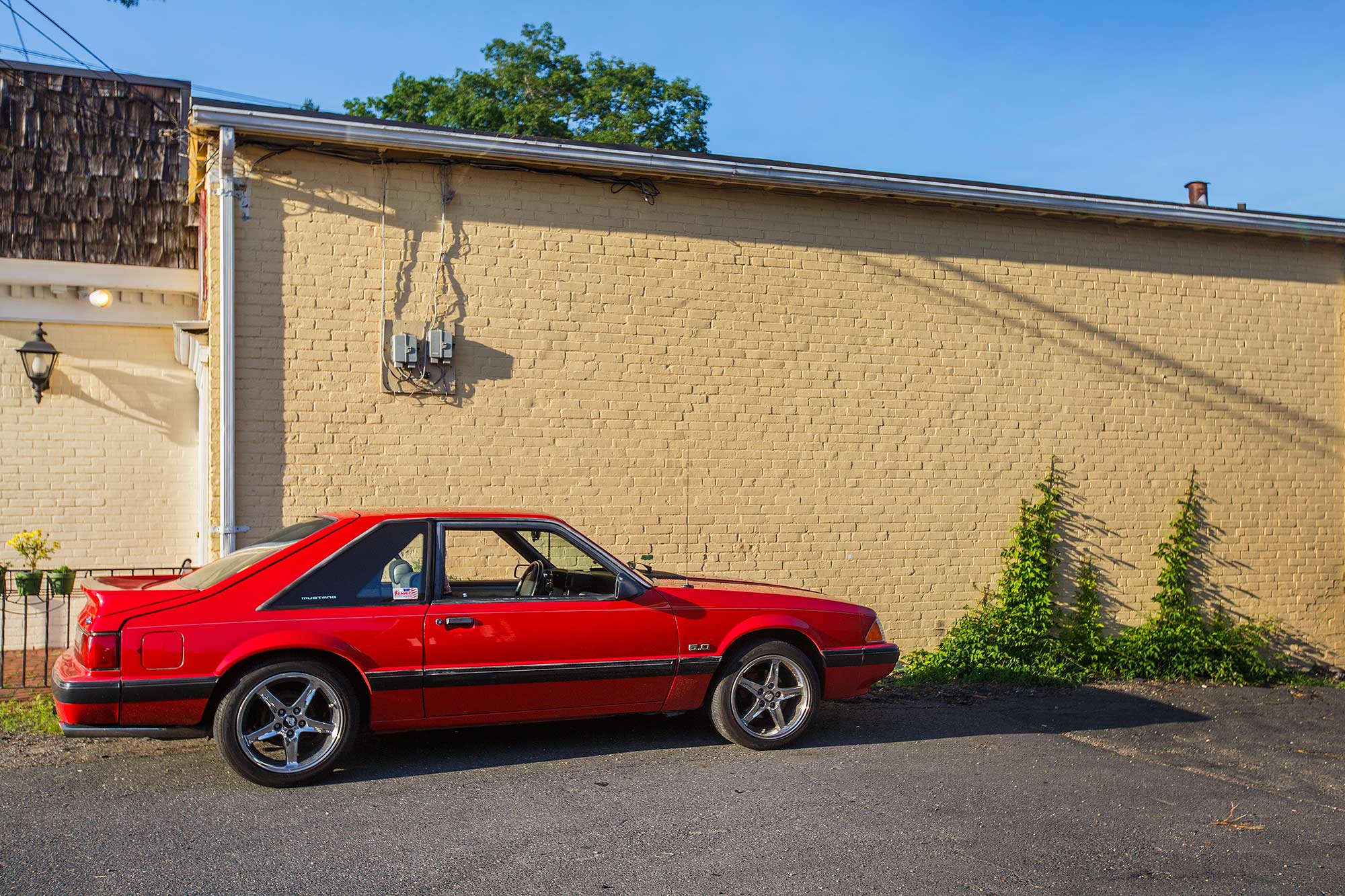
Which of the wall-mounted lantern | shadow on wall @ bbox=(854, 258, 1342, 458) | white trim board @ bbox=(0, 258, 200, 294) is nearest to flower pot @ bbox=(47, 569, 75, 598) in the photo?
the wall-mounted lantern

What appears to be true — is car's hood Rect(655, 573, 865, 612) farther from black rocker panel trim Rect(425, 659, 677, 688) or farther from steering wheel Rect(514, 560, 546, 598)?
steering wheel Rect(514, 560, 546, 598)

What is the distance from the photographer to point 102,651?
541 centimetres

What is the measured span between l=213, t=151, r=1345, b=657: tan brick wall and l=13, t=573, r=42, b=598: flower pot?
2.34 m

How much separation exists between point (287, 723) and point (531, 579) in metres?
1.62

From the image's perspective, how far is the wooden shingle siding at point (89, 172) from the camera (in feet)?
34.0

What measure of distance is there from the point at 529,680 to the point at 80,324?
6773mm

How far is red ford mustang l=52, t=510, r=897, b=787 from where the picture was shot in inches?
218

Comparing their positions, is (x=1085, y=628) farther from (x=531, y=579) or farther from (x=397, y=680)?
(x=397, y=680)

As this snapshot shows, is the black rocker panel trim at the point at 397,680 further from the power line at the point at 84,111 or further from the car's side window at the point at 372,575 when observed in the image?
the power line at the point at 84,111

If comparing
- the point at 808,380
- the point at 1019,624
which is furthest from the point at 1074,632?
the point at 808,380

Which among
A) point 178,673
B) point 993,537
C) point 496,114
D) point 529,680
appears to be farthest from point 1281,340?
point 496,114

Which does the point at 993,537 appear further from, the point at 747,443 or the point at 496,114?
the point at 496,114

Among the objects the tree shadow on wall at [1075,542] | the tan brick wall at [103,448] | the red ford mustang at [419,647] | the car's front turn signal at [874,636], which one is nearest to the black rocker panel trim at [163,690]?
the red ford mustang at [419,647]

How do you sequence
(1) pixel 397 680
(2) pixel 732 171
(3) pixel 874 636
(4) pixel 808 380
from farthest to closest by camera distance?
(4) pixel 808 380 → (2) pixel 732 171 → (3) pixel 874 636 → (1) pixel 397 680
